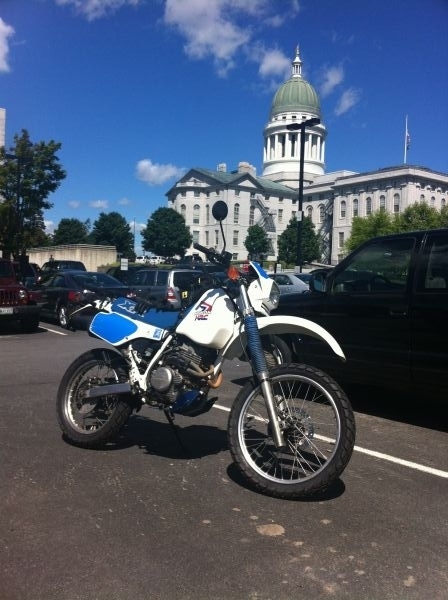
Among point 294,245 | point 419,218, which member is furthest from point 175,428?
point 294,245

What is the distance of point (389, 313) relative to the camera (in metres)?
5.77

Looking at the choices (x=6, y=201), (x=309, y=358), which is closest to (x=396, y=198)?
(x=6, y=201)

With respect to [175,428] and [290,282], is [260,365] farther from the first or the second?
[290,282]

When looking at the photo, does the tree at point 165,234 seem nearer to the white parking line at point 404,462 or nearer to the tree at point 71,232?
the tree at point 71,232

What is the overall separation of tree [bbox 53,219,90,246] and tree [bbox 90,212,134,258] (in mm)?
4856

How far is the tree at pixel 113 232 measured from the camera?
122 m

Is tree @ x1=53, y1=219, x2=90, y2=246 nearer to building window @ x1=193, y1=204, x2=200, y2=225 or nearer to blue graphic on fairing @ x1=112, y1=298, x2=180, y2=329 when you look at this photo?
building window @ x1=193, y1=204, x2=200, y2=225

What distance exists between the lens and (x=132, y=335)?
4.46 meters

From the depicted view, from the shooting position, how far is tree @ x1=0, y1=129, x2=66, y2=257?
29.9 metres

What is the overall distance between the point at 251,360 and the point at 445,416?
10.7ft

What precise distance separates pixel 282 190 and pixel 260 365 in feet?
463

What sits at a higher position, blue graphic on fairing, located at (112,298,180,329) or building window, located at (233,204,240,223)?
building window, located at (233,204,240,223)

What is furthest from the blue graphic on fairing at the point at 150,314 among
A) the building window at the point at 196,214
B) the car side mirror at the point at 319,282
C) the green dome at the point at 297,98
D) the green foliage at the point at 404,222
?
the green dome at the point at 297,98

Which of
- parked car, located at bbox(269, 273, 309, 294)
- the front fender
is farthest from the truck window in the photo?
parked car, located at bbox(269, 273, 309, 294)
